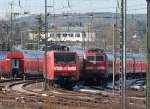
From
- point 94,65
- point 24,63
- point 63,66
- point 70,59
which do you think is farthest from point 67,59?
point 24,63

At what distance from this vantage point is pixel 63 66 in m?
36.5

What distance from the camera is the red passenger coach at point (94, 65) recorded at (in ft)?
136

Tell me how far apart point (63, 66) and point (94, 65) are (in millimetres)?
5529

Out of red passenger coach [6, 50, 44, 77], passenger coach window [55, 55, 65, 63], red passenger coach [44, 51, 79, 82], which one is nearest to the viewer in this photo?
red passenger coach [44, 51, 79, 82]

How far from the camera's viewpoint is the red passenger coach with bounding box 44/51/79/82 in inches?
1426

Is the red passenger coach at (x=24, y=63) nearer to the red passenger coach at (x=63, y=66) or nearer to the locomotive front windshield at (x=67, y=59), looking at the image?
the red passenger coach at (x=63, y=66)

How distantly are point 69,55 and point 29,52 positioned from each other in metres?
19.3

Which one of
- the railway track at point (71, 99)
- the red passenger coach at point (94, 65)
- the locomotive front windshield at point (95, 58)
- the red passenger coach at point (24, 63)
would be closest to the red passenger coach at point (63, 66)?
the red passenger coach at point (94, 65)

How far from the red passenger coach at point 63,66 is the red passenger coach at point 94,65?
184 inches

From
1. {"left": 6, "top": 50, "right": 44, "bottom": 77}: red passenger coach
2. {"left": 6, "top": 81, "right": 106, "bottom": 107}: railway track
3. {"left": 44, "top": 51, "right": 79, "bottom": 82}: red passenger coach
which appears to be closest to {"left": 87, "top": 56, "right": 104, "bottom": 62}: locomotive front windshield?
{"left": 44, "top": 51, "right": 79, "bottom": 82}: red passenger coach

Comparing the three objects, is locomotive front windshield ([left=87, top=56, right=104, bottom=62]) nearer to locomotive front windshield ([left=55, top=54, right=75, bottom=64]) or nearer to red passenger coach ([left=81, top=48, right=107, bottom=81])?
red passenger coach ([left=81, top=48, right=107, bottom=81])

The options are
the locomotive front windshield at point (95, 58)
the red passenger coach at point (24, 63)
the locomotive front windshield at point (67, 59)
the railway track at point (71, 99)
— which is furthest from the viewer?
the red passenger coach at point (24, 63)

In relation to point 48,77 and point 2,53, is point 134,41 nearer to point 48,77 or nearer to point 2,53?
point 2,53

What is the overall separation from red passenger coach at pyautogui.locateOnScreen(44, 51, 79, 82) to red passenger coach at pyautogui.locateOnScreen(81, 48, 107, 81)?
15.3 feet
